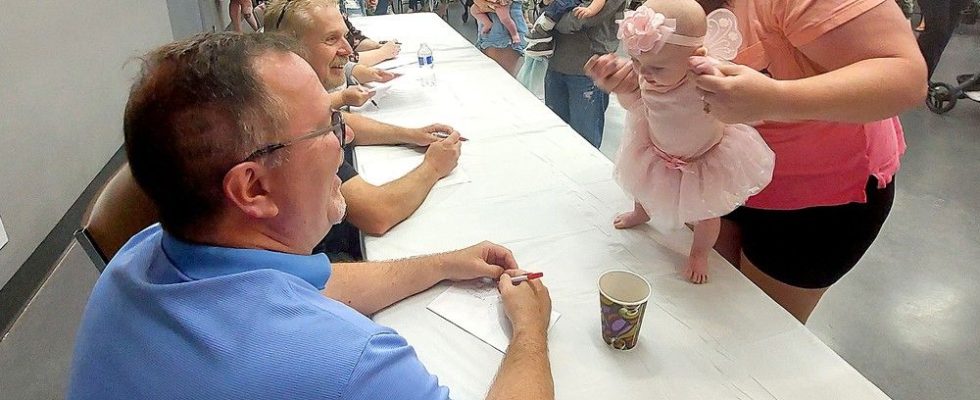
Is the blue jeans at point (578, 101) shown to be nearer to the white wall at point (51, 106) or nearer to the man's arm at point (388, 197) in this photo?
the man's arm at point (388, 197)

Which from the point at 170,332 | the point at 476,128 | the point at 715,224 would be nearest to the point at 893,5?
the point at 715,224

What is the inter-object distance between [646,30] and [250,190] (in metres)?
0.78

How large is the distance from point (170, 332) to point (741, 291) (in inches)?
43.0

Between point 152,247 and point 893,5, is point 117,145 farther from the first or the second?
point 893,5

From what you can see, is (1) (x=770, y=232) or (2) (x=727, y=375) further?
(1) (x=770, y=232)

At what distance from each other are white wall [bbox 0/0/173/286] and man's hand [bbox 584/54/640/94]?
238 centimetres

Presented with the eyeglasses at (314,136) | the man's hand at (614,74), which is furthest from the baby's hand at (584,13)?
the eyeglasses at (314,136)

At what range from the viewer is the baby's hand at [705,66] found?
1.13 m

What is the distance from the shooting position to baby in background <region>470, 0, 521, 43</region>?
4051 mm

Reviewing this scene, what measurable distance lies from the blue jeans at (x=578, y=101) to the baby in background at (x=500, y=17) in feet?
2.45

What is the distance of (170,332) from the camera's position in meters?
0.78

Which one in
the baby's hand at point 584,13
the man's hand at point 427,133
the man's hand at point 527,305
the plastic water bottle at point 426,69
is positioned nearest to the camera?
the man's hand at point 527,305

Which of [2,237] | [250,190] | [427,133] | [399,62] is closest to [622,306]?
[250,190]

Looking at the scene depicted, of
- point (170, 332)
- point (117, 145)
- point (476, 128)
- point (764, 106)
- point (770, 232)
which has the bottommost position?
point (117, 145)
